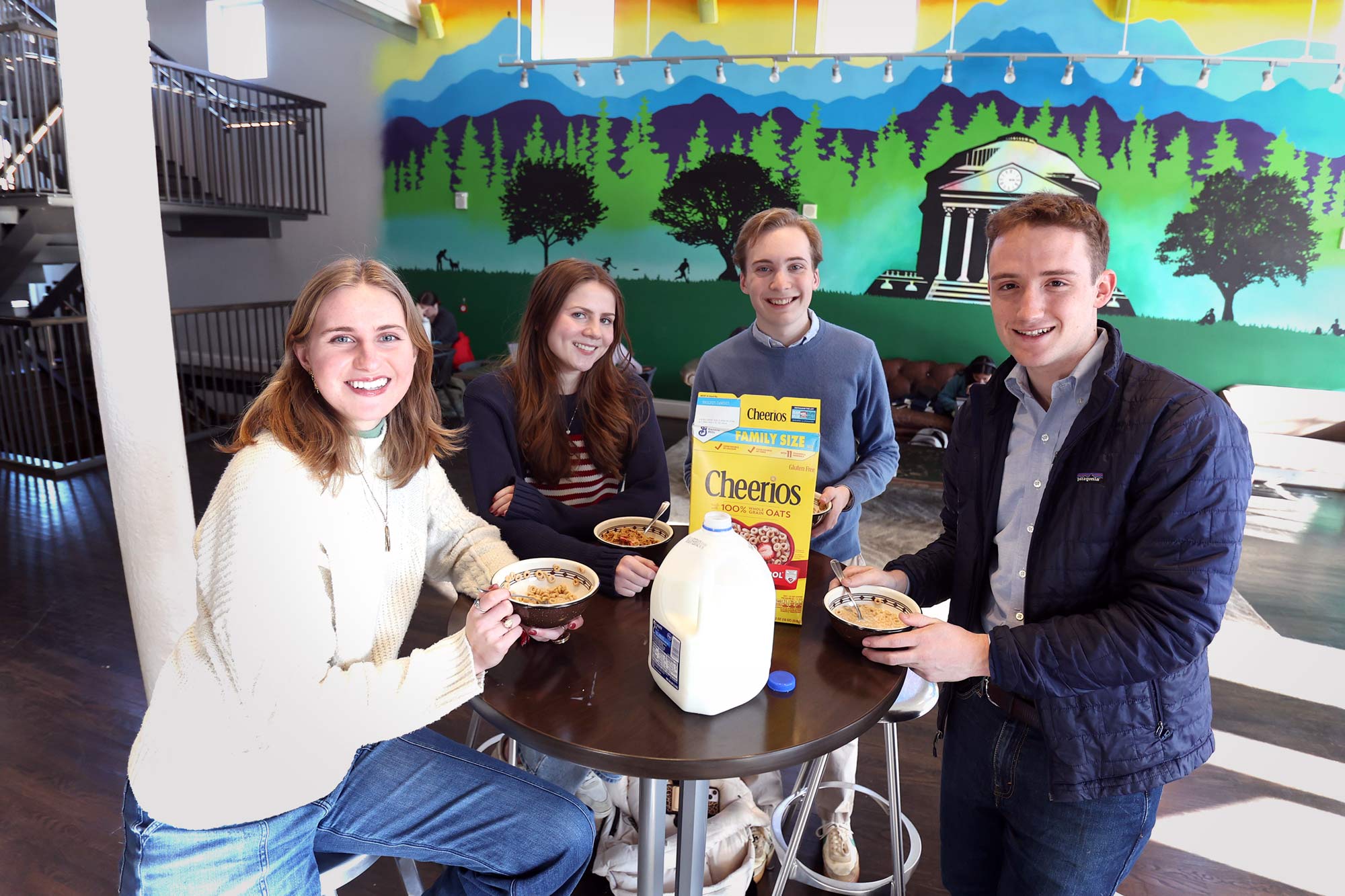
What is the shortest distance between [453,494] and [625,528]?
0.36m

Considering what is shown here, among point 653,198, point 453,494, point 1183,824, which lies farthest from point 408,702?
point 653,198

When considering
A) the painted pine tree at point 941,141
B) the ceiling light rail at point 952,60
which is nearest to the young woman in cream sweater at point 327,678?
the ceiling light rail at point 952,60

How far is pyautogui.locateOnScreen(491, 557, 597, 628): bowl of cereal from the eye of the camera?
1149 millimetres

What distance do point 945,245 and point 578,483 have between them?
571 cm

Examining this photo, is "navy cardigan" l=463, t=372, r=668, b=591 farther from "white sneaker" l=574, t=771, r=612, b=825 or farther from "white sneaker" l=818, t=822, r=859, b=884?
"white sneaker" l=818, t=822, r=859, b=884

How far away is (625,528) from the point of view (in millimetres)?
1637

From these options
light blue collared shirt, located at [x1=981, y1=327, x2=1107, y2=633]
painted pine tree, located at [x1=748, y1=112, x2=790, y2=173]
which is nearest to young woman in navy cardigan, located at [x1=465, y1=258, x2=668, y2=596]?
light blue collared shirt, located at [x1=981, y1=327, x2=1107, y2=633]

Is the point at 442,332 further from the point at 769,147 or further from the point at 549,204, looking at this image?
the point at 769,147

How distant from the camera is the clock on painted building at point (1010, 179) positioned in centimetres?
645

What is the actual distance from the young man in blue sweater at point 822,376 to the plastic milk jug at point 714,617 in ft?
3.06

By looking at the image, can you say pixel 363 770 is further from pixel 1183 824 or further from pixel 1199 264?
pixel 1199 264

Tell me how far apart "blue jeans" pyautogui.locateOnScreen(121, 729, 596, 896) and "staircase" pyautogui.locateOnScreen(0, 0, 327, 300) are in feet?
17.2

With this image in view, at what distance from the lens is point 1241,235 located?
6102mm

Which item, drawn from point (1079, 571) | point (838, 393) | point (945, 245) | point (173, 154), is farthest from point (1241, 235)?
point (173, 154)
